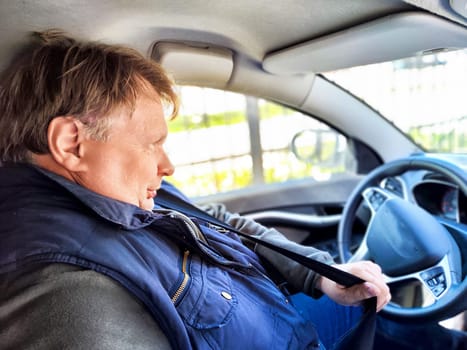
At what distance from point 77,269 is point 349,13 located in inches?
31.4

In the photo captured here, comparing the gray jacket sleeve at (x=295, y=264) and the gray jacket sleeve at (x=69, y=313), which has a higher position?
the gray jacket sleeve at (x=69, y=313)

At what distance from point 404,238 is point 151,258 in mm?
827

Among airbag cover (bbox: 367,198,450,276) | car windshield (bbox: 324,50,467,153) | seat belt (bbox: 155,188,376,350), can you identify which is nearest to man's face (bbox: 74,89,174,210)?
seat belt (bbox: 155,188,376,350)

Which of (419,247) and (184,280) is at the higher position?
(184,280)

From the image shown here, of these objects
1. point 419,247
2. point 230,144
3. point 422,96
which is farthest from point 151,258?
point 230,144

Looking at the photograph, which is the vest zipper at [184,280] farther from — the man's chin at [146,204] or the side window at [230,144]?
the side window at [230,144]

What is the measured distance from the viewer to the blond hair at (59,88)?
3.00 feet

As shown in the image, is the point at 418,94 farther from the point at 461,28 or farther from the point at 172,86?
Answer: the point at 172,86

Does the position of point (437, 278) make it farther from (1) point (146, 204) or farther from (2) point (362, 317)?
(1) point (146, 204)

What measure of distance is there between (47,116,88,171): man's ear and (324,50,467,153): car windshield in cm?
107

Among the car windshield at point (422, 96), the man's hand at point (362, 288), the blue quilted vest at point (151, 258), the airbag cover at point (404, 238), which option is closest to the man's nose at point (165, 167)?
the blue quilted vest at point (151, 258)

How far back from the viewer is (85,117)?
2.99 ft

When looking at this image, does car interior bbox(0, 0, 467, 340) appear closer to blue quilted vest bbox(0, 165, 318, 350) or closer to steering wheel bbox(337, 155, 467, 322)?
steering wheel bbox(337, 155, 467, 322)

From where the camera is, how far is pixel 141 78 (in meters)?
1.01
